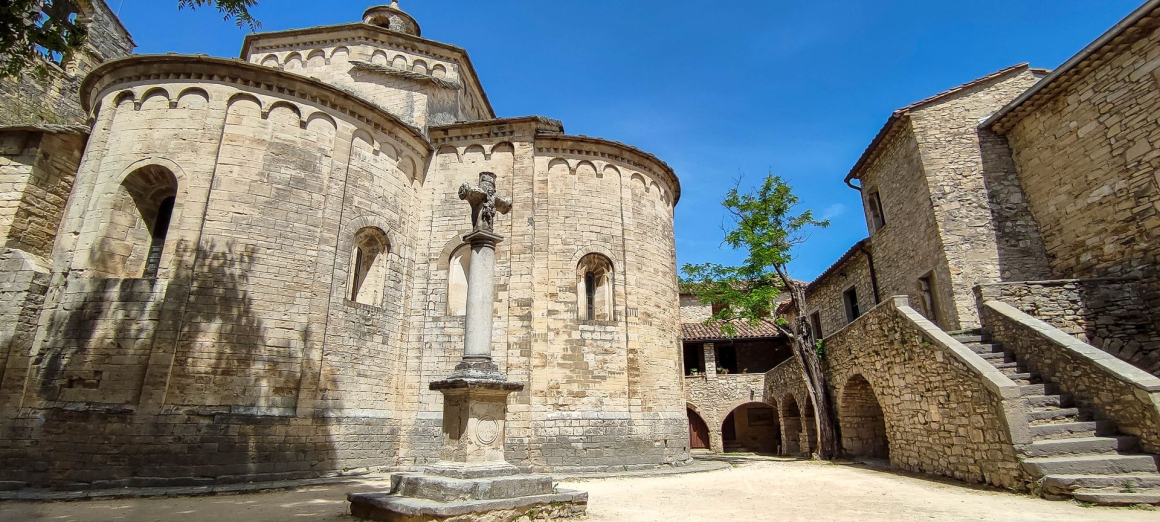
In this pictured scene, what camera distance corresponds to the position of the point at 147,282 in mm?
9125

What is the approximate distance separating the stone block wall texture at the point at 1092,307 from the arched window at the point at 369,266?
39.9ft

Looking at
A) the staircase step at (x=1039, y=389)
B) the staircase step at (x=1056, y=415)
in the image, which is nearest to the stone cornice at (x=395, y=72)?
the staircase step at (x=1039, y=389)

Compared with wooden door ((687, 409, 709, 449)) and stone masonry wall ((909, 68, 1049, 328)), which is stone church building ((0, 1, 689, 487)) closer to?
stone masonry wall ((909, 68, 1049, 328))

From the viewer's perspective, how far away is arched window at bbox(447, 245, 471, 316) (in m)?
12.3

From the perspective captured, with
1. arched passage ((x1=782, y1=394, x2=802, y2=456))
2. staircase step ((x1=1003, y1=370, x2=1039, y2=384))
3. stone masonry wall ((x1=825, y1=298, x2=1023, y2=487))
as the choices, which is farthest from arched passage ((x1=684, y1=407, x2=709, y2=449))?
staircase step ((x1=1003, y1=370, x2=1039, y2=384))

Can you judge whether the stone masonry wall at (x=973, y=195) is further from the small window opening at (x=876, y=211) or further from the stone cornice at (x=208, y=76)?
the stone cornice at (x=208, y=76)

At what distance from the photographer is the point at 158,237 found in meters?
10.1

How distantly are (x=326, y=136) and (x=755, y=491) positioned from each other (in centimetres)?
1084

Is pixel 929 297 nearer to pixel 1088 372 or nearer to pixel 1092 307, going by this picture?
pixel 1092 307

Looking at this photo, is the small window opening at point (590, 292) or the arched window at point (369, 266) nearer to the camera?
the arched window at point (369, 266)

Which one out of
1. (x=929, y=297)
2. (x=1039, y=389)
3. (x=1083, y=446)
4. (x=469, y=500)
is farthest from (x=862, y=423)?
(x=469, y=500)

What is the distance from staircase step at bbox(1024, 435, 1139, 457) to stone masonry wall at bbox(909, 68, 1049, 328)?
17.0ft

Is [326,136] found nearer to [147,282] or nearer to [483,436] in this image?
[147,282]

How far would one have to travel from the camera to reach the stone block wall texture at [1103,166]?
962cm
